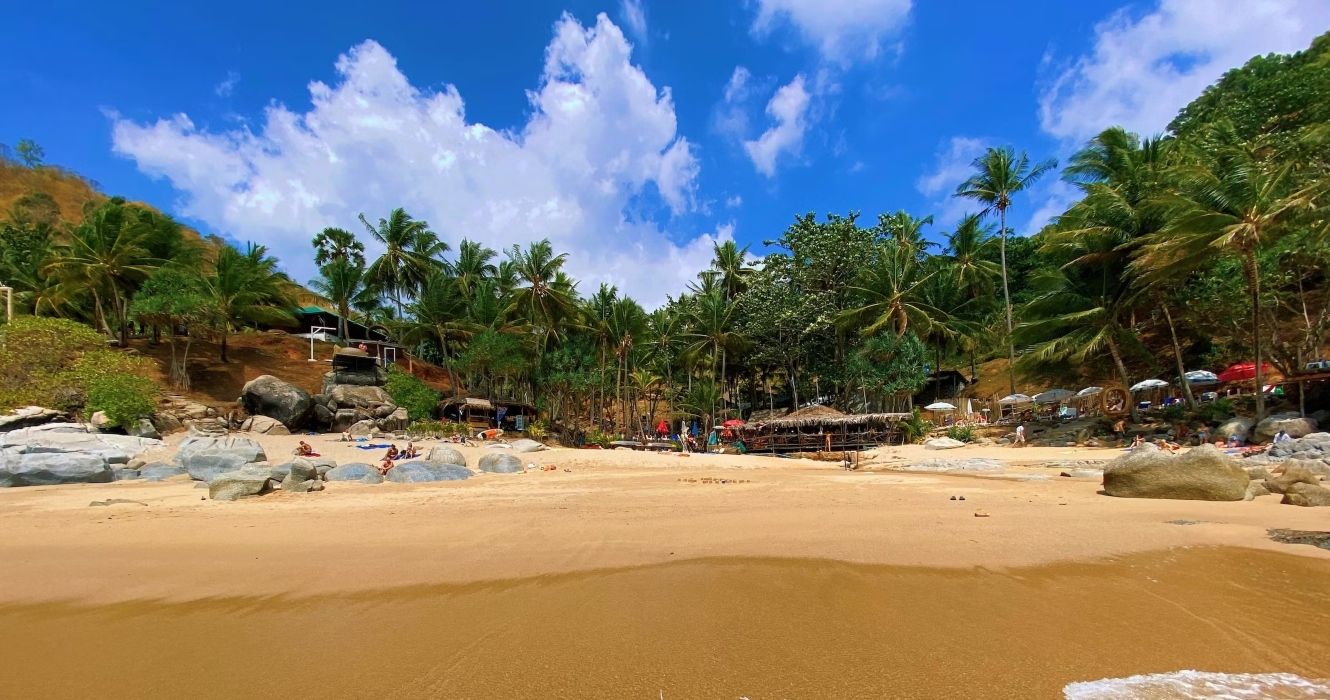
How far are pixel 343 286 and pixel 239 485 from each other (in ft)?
109

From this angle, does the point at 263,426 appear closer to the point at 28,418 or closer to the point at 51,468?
the point at 28,418

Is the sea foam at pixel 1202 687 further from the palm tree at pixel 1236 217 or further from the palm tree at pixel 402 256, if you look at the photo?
the palm tree at pixel 402 256

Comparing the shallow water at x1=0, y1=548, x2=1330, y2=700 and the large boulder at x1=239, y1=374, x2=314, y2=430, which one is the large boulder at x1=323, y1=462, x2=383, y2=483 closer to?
the shallow water at x1=0, y1=548, x2=1330, y2=700

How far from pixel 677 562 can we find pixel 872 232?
112 ft

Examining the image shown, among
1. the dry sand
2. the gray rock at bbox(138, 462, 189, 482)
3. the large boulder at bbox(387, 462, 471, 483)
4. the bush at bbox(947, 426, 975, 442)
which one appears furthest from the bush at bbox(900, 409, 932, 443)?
the gray rock at bbox(138, 462, 189, 482)

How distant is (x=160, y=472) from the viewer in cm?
1312

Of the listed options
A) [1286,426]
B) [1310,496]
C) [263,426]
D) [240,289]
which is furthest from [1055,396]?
[240,289]

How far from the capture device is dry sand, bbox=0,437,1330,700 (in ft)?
10.7

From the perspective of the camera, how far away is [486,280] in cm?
4378

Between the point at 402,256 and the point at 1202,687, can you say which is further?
the point at 402,256

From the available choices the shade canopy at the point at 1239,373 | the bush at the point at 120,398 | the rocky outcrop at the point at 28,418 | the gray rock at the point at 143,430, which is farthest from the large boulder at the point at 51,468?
the shade canopy at the point at 1239,373

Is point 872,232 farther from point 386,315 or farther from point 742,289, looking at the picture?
point 386,315

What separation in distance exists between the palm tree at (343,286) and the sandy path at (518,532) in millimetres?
30119

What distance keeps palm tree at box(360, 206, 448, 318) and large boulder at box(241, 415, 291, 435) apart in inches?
701
